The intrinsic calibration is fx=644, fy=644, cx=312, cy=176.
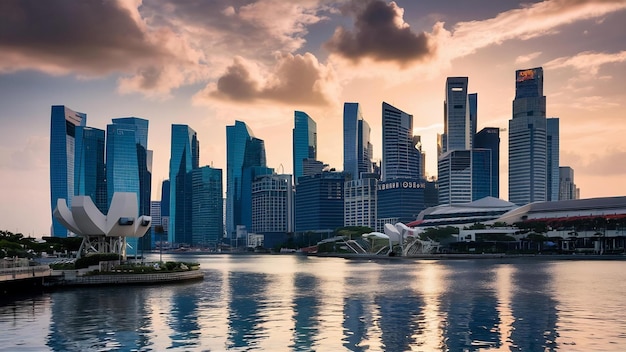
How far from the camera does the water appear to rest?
41.6 meters

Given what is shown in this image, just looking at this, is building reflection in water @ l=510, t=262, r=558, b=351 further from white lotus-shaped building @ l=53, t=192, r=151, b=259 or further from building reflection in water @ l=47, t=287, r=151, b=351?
white lotus-shaped building @ l=53, t=192, r=151, b=259

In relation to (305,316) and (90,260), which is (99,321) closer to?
(305,316)

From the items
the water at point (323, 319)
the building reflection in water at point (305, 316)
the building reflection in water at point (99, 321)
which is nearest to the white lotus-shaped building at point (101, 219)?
the water at point (323, 319)

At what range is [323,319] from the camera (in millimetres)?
52844

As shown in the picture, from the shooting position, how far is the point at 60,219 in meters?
107

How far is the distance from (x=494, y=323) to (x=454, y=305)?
42.1 ft

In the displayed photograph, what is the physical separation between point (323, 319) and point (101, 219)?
6728 cm

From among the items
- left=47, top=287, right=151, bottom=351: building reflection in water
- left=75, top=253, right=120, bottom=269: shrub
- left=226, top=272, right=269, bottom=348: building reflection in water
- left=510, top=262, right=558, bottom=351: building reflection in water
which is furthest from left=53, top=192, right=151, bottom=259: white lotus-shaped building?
left=510, top=262, right=558, bottom=351: building reflection in water

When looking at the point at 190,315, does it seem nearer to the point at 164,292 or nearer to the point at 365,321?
the point at 365,321

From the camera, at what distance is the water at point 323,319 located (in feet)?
136

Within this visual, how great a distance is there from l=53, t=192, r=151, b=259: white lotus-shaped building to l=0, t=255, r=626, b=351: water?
2483 centimetres

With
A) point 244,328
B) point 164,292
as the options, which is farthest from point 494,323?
point 164,292

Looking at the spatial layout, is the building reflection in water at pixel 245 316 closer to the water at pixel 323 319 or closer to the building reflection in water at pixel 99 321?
the water at pixel 323 319

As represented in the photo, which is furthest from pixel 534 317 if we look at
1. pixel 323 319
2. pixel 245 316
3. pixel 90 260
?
pixel 90 260
